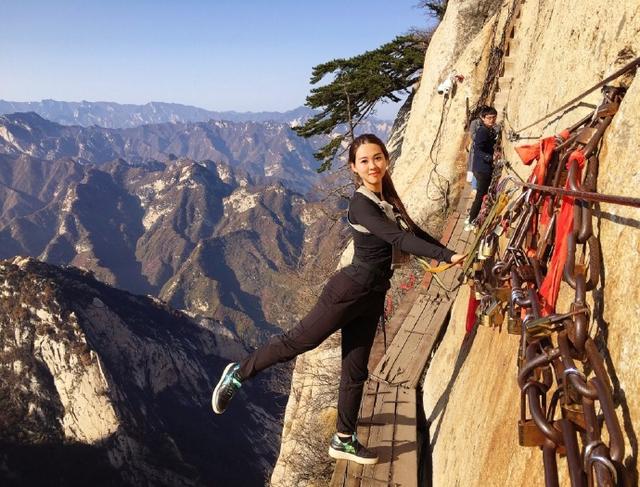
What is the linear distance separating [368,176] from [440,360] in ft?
12.1

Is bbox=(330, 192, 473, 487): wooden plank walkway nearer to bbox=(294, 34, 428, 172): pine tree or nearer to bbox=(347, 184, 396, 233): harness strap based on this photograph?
bbox=(347, 184, 396, 233): harness strap

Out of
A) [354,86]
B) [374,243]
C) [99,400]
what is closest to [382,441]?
[374,243]

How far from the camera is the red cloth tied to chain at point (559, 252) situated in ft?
8.46

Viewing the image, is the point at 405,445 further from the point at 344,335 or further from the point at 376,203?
the point at 376,203

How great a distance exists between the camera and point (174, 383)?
309ft

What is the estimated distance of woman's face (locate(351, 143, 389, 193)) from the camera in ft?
13.0

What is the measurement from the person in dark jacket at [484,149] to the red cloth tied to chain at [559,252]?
622cm

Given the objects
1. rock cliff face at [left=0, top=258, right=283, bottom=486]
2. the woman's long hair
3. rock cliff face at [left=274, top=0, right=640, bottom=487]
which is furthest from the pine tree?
rock cliff face at [left=0, top=258, right=283, bottom=486]

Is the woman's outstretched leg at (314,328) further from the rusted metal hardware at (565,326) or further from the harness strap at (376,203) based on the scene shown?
the rusted metal hardware at (565,326)

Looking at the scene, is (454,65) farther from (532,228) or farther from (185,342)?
(185,342)

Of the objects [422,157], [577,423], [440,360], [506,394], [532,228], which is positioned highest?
[422,157]

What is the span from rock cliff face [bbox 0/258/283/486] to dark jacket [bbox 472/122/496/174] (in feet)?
164

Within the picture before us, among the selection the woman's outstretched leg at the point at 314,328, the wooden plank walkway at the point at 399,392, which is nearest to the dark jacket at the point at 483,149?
the wooden plank walkway at the point at 399,392

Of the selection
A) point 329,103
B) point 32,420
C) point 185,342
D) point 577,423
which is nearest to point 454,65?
point 329,103
